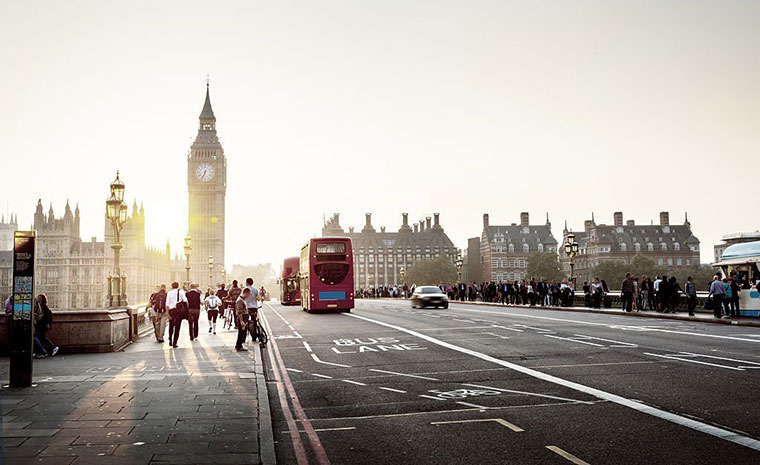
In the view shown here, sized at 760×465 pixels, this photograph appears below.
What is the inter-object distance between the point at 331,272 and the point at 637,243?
10526cm

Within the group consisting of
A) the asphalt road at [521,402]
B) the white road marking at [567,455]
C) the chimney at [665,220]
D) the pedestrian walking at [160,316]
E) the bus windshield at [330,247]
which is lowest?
the asphalt road at [521,402]

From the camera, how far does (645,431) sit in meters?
7.11

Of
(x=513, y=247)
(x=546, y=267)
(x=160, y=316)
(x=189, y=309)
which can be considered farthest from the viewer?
(x=513, y=247)

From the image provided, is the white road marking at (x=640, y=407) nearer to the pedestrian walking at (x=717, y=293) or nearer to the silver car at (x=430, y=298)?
the pedestrian walking at (x=717, y=293)

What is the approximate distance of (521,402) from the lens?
29.5 ft

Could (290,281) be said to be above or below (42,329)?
above

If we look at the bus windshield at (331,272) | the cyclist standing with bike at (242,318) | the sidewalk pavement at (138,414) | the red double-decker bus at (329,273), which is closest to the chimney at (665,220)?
the red double-decker bus at (329,273)

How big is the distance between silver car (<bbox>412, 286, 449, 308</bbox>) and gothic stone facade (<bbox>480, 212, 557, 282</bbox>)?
103 metres

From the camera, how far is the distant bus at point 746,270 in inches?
1067

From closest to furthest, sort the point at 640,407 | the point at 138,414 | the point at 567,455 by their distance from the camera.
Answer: the point at 567,455 < the point at 138,414 < the point at 640,407

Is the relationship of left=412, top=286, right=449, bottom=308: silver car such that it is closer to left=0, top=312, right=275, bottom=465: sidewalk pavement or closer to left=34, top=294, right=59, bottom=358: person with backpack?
left=34, top=294, right=59, bottom=358: person with backpack

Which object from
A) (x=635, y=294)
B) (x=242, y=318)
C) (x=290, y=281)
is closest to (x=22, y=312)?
(x=242, y=318)

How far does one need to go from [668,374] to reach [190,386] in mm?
7988

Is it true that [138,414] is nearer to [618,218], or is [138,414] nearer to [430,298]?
[430,298]
